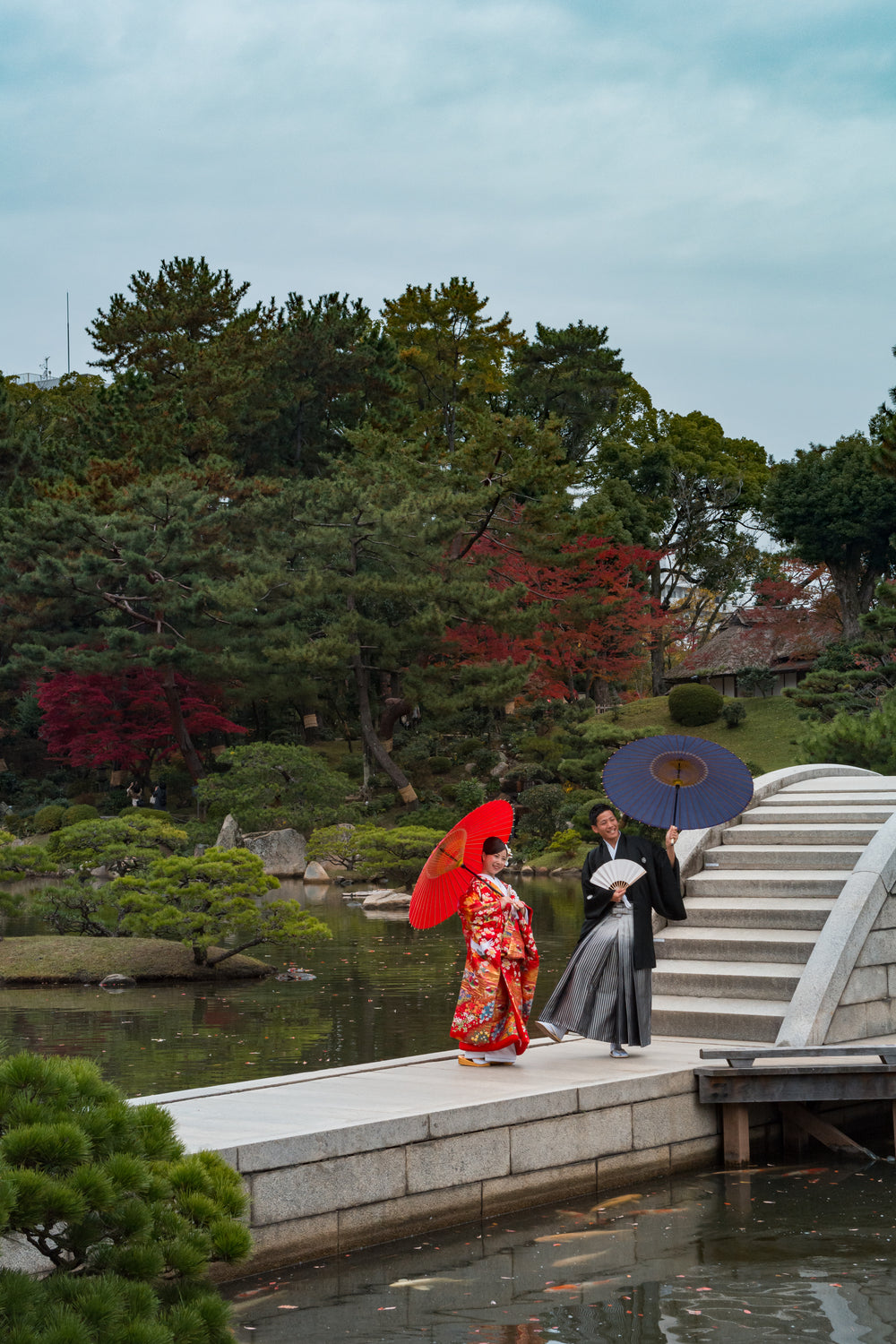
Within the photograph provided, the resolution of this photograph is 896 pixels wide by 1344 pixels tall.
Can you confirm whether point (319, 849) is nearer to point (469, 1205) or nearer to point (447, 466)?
point (447, 466)

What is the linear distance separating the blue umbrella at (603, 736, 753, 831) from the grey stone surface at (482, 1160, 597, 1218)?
2305 mm

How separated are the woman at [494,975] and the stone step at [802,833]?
2854mm

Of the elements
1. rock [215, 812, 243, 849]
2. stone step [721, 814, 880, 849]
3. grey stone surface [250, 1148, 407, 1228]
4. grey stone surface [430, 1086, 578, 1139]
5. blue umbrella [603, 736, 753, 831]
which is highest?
blue umbrella [603, 736, 753, 831]

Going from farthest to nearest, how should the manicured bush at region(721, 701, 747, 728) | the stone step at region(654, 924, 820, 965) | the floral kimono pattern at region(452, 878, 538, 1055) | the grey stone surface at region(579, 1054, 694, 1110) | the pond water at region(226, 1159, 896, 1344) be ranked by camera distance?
the manicured bush at region(721, 701, 747, 728) < the stone step at region(654, 924, 820, 965) < the floral kimono pattern at region(452, 878, 538, 1055) < the grey stone surface at region(579, 1054, 694, 1110) < the pond water at region(226, 1159, 896, 1344)

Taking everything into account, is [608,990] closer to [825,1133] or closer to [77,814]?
[825,1133]

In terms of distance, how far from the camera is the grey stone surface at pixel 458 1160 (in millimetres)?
6129

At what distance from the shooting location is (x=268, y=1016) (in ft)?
42.0

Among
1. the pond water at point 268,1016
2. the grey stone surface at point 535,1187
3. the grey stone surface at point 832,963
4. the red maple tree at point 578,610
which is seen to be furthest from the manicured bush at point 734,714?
the grey stone surface at point 535,1187

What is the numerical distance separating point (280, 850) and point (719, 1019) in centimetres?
1885

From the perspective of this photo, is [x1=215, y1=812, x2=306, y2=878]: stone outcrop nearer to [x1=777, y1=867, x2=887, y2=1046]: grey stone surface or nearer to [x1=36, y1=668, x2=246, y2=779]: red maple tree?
[x1=36, y1=668, x2=246, y2=779]: red maple tree

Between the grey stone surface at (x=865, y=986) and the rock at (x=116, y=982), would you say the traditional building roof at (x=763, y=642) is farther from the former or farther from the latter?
the grey stone surface at (x=865, y=986)

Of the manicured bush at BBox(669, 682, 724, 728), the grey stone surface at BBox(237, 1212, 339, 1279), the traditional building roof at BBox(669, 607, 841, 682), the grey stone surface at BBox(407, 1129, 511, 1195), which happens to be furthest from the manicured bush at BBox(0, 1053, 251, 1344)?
the traditional building roof at BBox(669, 607, 841, 682)

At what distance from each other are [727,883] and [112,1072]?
4.51 m

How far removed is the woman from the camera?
307 inches
